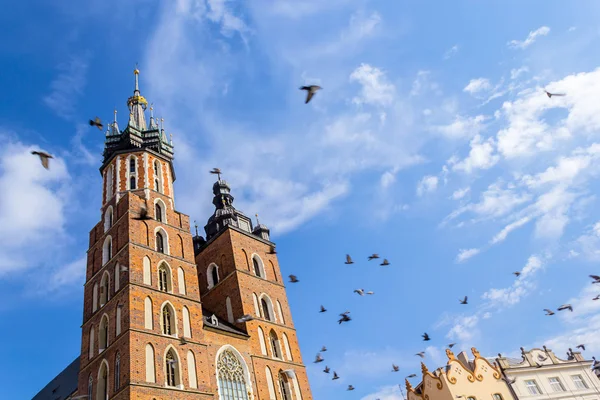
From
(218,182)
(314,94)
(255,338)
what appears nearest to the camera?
(314,94)

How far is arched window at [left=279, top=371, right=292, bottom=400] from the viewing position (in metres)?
29.9

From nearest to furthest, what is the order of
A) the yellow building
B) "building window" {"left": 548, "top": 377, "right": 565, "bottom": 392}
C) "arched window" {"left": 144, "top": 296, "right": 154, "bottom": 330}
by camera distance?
"arched window" {"left": 144, "top": 296, "right": 154, "bottom": 330}
the yellow building
"building window" {"left": 548, "top": 377, "right": 565, "bottom": 392}

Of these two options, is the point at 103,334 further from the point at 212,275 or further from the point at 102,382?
the point at 212,275

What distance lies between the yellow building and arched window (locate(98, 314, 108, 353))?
889 inches

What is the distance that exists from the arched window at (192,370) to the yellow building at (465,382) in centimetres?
1812

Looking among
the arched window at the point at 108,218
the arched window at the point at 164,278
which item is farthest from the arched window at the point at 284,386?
the arched window at the point at 108,218

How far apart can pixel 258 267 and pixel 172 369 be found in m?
12.8

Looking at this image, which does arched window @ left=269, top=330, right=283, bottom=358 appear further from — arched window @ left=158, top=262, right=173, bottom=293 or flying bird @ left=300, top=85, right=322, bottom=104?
flying bird @ left=300, top=85, right=322, bottom=104

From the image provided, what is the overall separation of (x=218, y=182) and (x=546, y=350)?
1163 inches

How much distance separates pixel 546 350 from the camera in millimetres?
37219

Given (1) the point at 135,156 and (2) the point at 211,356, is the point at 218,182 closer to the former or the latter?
(1) the point at 135,156

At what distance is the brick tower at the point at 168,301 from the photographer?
2484cm

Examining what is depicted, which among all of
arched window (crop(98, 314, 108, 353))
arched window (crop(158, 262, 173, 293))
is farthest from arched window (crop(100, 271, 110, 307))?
arched window (crop(158, 262, 173, 293))

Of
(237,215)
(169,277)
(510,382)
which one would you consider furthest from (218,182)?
(510,382)
